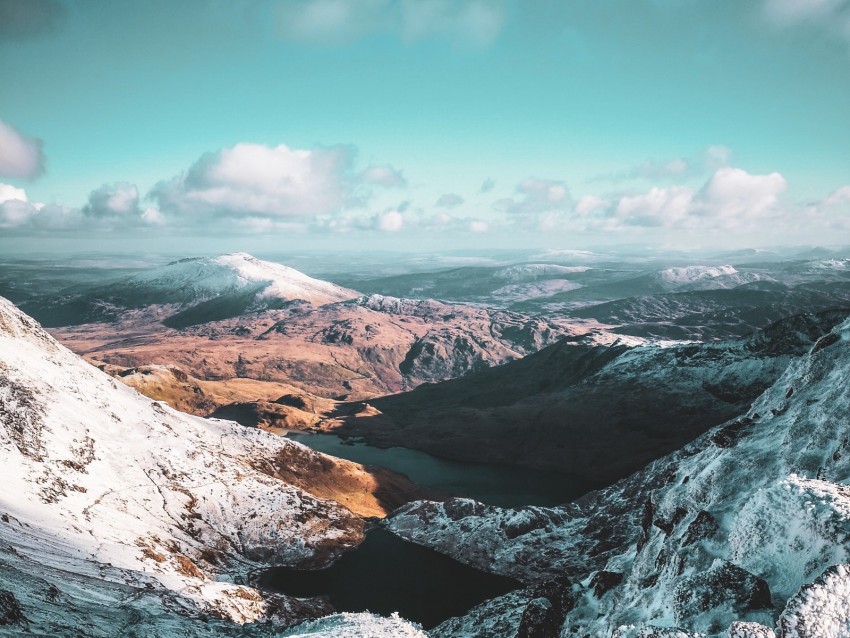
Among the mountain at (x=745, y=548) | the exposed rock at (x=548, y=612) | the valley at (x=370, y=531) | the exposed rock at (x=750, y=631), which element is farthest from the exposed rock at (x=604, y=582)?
the exposed rock at (x=750, y=631)

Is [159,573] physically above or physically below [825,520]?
below

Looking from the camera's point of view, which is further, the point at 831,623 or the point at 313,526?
the point at 313,526

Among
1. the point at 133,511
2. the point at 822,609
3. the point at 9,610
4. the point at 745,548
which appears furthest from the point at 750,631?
the point at 133,511

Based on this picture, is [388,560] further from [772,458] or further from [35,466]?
[772,458]

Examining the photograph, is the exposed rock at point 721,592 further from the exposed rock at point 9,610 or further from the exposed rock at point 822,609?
the exposed rock at point 9,610

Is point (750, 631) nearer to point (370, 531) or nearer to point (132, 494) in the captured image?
point (132, 494)

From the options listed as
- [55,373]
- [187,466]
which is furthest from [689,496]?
[55,373]

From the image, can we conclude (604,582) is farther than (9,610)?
Yes
